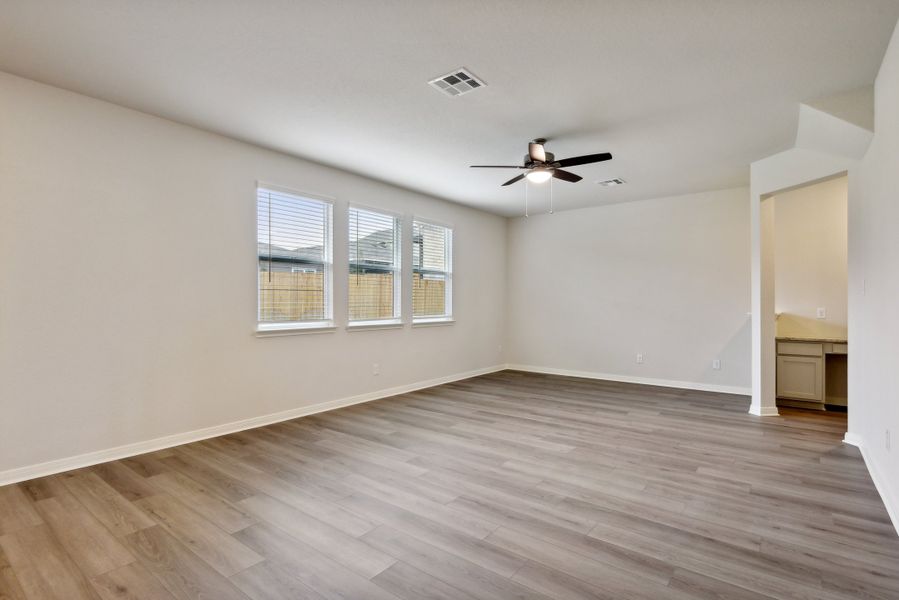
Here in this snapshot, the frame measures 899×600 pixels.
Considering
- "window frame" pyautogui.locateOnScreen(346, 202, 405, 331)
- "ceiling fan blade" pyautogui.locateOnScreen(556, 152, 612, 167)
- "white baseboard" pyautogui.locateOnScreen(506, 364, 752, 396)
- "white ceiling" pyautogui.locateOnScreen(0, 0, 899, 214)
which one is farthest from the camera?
"white baseboard" pyautogui.locateOnScreen(506, 364, 752, 396)

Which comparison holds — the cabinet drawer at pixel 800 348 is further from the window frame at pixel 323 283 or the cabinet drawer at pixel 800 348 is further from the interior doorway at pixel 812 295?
the window frame at pixel 323 283

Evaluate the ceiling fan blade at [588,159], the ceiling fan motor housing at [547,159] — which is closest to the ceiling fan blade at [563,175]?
the ceiling fan motor housing at [547,159]

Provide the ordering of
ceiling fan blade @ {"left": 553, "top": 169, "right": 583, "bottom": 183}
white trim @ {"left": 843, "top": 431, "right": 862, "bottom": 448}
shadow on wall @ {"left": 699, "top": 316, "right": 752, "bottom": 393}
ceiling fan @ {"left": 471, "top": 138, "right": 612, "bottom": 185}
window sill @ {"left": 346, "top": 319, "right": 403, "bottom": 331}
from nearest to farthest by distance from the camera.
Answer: white trim @ {"left": 843, "top": 431, "right": 862, "bottom": 448} < ceiling fan @ {"left": 471, "top": 138, "right": 612, "bottom": 185} < ceiling fan blade @ {"left": 553, "top": 169, "right": 583, "bottom": 183} < window sill @ {"left": 346, "top": 319, "right": 403, "bottom": 331} < shadow on wall @ {"left": 699, "top": 316, "right": 752, "bottom": 393}

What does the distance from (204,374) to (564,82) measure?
3804 millimetres

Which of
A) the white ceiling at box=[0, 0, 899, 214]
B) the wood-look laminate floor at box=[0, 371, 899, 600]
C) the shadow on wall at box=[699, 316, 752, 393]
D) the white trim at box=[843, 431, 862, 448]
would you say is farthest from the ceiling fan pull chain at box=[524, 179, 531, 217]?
the white trim at box=[843, 431, 862, 448]

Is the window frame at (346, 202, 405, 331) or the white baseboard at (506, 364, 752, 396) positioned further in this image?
the white baseboard at (506, 364, 752, 396)

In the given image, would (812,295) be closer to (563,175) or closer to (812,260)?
(812,260)

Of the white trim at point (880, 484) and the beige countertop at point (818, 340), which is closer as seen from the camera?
the white trim at point (880, 484)

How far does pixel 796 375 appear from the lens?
5.08m

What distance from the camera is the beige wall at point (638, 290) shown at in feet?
19.5

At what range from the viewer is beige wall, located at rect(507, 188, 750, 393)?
5953 mm

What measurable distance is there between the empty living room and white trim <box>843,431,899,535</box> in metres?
0.05

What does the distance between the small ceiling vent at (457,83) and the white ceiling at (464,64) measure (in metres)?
0.06

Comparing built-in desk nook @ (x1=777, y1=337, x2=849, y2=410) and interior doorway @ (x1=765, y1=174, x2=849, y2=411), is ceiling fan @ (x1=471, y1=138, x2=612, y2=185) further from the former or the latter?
built-in desk nook @ (x1=777, y1=337, x2=849, y2=410)
